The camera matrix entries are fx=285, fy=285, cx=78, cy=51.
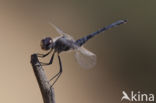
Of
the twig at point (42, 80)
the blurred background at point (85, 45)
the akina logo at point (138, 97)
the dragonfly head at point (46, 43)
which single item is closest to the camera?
the twig at point (42, 80)

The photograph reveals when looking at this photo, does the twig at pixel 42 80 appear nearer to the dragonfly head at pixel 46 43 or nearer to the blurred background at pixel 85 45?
the dragonfly head at pixel 46 43

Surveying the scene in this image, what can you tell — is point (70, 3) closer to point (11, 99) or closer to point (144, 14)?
point (144, 14)

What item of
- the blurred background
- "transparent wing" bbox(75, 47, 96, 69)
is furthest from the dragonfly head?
the blurred background

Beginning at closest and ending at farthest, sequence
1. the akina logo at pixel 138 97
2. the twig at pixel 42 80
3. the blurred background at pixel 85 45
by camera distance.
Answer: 1. the twig at pixel 42 80
2. the blurred background at pixel 85 45
3. the akina logo at pixel 138 97

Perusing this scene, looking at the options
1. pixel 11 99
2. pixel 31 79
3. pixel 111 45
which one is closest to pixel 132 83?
pixel 111 45

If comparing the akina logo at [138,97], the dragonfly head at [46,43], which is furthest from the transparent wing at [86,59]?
the akina logo at [138,97]

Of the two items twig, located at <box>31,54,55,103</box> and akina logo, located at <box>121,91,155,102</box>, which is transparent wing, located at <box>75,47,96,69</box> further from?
akina logo, located at <box>121,91,155,102</box>
